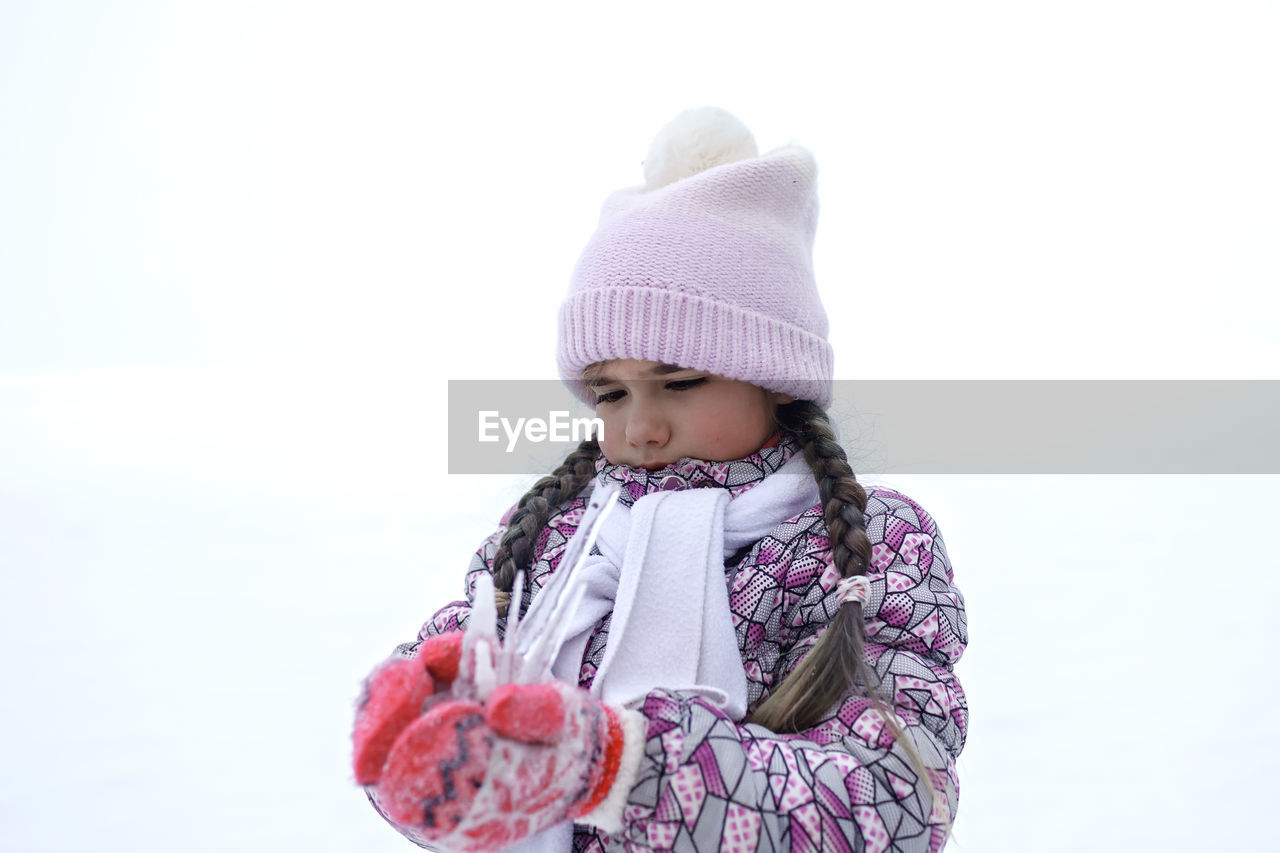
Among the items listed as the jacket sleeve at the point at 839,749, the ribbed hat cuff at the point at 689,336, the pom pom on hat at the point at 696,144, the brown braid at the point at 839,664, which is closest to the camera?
the jacket sleeve at the point at 839,749

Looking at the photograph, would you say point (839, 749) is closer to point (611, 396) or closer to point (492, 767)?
point (492, 767)

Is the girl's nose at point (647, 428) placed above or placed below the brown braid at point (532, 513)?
above

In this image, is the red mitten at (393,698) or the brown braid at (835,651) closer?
the red mitten at (393,698)

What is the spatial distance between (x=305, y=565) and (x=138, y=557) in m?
0.53

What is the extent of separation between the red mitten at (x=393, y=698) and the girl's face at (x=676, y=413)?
0.33 meters

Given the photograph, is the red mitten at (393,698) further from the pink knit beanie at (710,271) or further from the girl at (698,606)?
the pink knit beanie at (710,271)

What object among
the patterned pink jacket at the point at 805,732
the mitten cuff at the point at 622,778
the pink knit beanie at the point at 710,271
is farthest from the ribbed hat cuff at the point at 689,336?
the mitten cuff at the point at 622,778

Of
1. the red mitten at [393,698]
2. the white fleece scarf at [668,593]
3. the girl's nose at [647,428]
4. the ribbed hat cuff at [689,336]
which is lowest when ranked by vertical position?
the red mitten at [393,698]

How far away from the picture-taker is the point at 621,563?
833 millimetres

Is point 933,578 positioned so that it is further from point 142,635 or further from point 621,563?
point 142,635

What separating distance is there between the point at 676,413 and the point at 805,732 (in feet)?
1.00

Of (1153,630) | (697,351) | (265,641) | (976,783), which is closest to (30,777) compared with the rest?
(265,641)

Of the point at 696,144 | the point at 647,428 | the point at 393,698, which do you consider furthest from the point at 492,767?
the point at 696,144

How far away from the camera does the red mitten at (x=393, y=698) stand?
50cm
